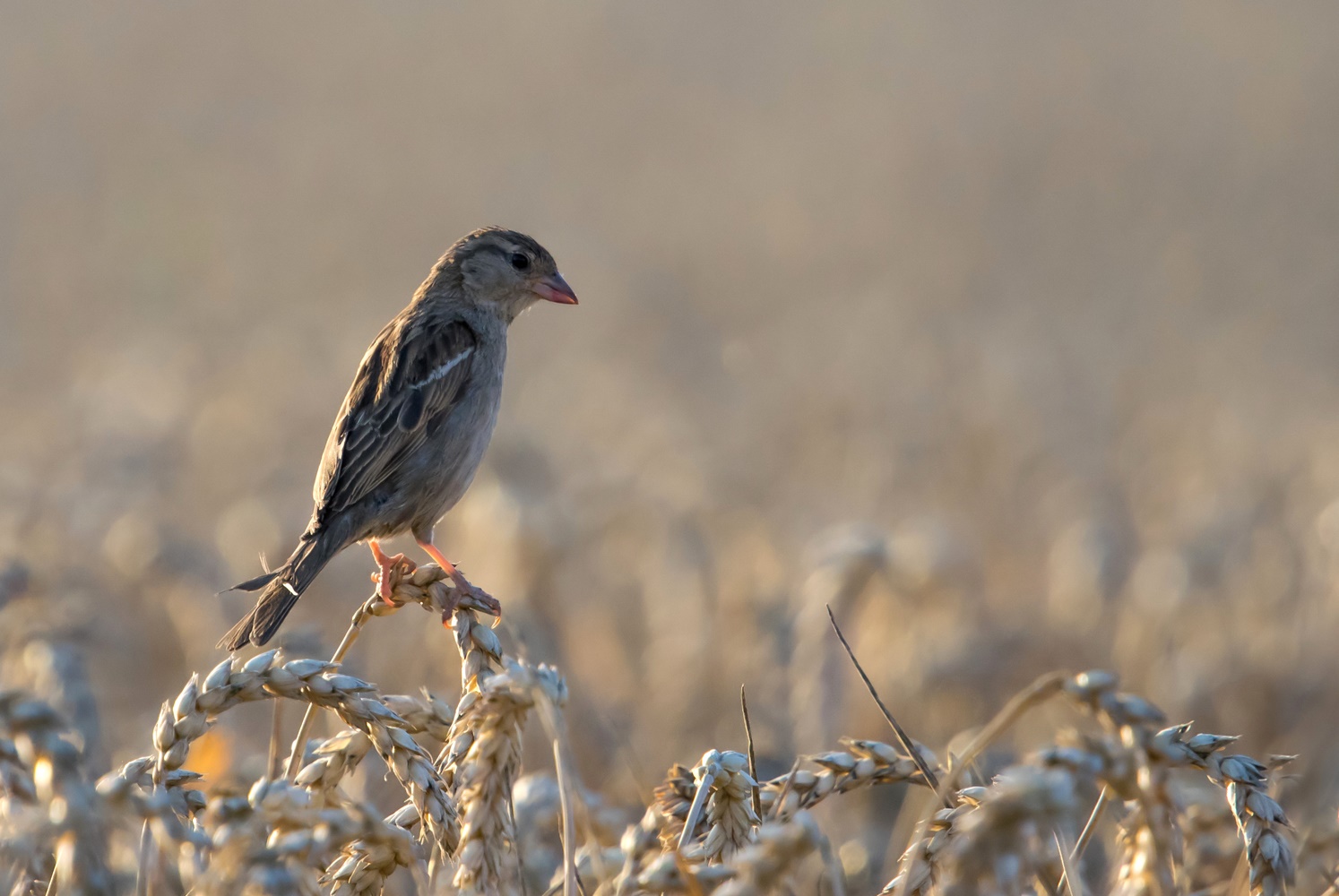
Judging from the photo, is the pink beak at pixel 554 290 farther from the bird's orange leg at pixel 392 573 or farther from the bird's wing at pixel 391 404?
the bird's orange leg at pixel 392 573

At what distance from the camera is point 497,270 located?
572 cm

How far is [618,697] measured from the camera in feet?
21.3

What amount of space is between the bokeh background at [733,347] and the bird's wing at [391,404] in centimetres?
78

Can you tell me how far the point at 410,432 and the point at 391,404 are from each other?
12cm

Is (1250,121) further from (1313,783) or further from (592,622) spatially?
(1313,783)

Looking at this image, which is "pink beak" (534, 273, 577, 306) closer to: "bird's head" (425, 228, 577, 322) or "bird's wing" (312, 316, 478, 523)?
"bird's head" (425, 228, 577, 322)

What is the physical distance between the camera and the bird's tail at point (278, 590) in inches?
155

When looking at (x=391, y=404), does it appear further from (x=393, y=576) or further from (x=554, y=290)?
(x=393, y=576)

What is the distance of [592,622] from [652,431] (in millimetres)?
2445

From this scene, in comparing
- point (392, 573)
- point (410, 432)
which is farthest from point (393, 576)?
point (410, 432)

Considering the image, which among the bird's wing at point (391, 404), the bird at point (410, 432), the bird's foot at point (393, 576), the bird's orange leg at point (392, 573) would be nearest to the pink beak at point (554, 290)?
the bird at point (410, 432)

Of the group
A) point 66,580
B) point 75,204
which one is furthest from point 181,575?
point 75,204

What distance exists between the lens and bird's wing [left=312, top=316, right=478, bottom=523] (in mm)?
4695

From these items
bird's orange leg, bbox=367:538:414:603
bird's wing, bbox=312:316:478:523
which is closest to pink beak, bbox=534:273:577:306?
bird's wing, bbox=312:316:478:523
